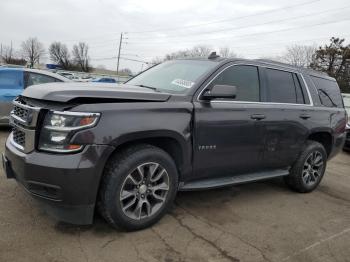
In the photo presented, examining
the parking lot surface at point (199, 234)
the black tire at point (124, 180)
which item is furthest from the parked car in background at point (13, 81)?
the black tire at point (124, 180)

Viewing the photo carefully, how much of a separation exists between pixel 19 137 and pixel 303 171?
397 centimetres

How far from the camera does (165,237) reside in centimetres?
358

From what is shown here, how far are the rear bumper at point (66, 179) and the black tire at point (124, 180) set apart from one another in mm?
130

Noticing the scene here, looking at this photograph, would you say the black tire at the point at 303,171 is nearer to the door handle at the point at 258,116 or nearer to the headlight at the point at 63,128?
the door handle at the point at 258,116

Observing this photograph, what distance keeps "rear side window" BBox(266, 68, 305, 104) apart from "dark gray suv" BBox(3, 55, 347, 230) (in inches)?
0.6

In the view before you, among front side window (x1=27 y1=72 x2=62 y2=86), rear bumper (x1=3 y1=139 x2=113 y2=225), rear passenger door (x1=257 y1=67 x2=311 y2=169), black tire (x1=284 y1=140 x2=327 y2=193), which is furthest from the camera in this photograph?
front side window (x1=27 y1=72 x2=62 y2=86)

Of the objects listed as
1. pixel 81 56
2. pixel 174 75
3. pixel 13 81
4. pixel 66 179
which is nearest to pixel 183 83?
pixel 174 75

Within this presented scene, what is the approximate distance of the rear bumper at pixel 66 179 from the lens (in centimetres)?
308

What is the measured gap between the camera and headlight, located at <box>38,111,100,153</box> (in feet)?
10.2

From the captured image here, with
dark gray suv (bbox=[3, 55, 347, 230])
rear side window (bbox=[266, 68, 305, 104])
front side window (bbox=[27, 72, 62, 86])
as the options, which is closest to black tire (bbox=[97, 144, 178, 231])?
dark gray suv (bbox=[3, 55, 347, 230])

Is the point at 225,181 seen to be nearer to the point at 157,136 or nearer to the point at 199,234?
the point at 199,234

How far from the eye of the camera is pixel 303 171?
5.43 meters

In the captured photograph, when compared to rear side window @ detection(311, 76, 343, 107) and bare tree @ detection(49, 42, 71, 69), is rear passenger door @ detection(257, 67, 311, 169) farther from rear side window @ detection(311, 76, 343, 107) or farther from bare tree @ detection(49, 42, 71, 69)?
bare tree @ detection(49, 42, 71, 69)

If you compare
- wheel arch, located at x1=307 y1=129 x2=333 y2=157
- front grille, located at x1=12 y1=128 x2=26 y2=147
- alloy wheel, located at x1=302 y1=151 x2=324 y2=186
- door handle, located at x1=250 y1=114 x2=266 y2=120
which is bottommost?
alloy wheel, located at x1=302 y1=151 x2=324 y2=186
